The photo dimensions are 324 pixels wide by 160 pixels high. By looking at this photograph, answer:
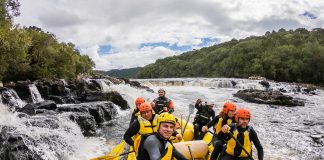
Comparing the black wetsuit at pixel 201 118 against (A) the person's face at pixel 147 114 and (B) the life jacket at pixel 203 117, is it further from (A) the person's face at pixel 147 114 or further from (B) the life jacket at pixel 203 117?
(A) the person's face at pixel 147 114

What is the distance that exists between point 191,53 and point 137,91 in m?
110

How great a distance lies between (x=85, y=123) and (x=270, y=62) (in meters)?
63.2

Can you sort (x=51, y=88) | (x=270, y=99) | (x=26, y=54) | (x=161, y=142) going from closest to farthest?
(x=161, y=142) → (x=51, y=88) → (x=26, y=54) → (x=270, y=99)

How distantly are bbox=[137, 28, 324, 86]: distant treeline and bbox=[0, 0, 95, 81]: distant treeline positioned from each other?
46.3 metres

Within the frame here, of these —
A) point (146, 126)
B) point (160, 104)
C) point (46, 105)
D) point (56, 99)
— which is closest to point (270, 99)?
point (56, 99)

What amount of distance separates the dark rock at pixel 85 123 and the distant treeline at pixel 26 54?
297 inches

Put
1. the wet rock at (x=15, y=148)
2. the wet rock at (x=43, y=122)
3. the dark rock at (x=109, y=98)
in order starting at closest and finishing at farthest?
the wet rock at (x=15, y=148) → the wet rock at (x=43, y=122) → the dark rock at (x=109, y=98)

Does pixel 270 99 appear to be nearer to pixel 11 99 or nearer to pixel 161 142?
pixel 11 99

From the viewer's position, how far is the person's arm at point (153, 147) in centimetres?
482

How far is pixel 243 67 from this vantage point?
85.9m

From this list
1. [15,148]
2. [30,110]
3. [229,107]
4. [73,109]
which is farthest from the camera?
[73,109]

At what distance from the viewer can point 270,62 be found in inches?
2977

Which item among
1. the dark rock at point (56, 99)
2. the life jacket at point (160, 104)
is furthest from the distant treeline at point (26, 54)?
the life jacket at point (160, 104)

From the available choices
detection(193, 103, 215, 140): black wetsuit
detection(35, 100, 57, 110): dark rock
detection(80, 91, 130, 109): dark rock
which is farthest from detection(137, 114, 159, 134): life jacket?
detection(80, 91, 130, 109): dark rock
